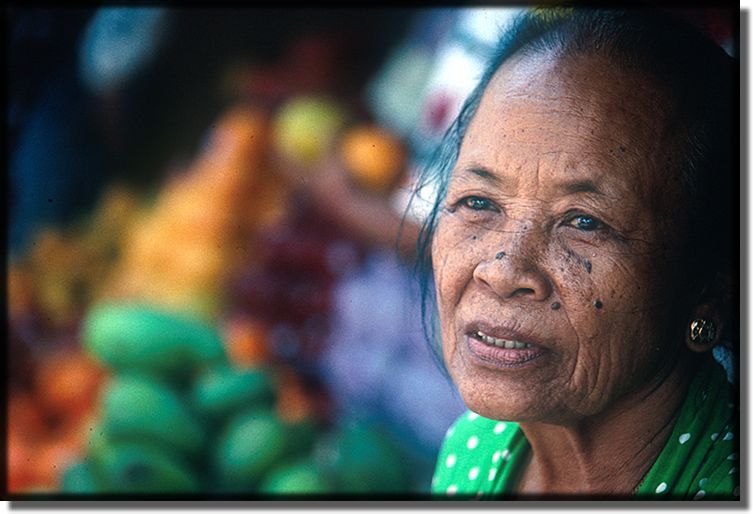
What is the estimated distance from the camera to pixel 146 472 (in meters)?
2.85

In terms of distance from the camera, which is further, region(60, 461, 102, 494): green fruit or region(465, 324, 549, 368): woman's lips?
region(60, 461, 102, 494): green fruit

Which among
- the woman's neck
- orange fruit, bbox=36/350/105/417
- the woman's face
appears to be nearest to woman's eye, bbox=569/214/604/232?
the woman's face

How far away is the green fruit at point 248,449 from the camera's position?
2852 millimetres

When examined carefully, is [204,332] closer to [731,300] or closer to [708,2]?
[731,300]

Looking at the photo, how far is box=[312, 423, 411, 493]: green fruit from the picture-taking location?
112 inches

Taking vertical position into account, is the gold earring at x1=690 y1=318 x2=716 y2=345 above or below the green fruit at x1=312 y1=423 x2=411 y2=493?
above

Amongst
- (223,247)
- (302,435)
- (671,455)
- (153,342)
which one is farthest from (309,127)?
(671,455)

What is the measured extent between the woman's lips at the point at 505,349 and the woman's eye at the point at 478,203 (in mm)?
312

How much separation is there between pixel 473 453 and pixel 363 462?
1.21 ft

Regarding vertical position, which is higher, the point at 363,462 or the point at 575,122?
the point at 575,122

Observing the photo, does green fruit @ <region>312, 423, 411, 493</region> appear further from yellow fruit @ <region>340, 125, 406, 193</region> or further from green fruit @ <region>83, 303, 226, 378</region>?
yellow fruit @ <region>340, 125, 406, 193</region>

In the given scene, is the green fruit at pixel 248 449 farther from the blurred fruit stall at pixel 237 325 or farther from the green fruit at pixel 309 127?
the green fruit at pixel 309 127

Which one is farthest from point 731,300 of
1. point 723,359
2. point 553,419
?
point 553,419

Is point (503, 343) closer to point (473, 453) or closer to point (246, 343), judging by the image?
point (473, 453)
